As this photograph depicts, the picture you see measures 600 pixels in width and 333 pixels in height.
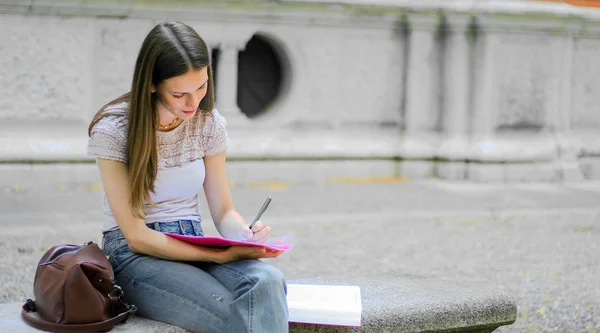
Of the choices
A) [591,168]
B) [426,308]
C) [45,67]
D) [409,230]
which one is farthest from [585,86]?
[426,308]

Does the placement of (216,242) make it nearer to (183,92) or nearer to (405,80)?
(183,92)

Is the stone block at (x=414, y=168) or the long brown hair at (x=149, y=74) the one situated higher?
the long brown hair at (x=149, y=74)

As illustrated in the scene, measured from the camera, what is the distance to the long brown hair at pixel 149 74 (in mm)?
2381

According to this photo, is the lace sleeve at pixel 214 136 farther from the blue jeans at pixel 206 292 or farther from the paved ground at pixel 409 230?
the paved ground at pixel 409 230

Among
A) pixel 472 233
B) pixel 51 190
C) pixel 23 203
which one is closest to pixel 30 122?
pixel 51 190

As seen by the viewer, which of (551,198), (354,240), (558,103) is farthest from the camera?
(558,103)

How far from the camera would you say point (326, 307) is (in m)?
2.56

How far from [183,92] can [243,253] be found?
49 centimetres

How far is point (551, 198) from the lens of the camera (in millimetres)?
7273

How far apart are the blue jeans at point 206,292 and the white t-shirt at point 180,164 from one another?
0.56 feet

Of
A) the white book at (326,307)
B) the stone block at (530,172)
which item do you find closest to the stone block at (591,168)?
the stone block at (530,172)

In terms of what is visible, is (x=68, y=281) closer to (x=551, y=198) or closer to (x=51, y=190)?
(x=51, y=190)

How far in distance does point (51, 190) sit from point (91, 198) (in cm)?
53

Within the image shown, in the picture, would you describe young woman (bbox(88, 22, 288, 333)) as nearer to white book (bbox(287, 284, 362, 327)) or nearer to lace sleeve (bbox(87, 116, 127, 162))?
lace sleeve (bbox(87, 116, 127, 162))
